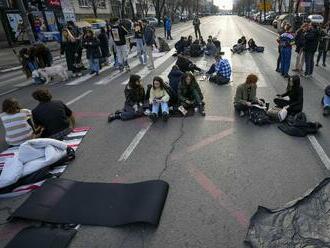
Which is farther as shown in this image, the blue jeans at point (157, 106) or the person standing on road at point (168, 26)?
the person standing on road at point (168, 26)

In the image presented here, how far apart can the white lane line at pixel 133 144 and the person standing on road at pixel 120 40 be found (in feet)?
23.7

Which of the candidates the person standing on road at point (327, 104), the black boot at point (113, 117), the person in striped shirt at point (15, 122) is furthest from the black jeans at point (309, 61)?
the person in striped shirt at point (15, 122)

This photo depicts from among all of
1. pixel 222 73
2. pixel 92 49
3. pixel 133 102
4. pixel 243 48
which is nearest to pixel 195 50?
pixel 243 48

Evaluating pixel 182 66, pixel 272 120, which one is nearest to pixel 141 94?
pixel 182 66

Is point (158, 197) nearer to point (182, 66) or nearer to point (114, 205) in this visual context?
point (114, 205)

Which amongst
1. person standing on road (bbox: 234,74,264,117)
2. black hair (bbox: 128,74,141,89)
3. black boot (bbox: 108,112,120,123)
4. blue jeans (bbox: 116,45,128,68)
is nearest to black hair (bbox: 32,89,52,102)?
black boot (bbox: 108,112,120,123)

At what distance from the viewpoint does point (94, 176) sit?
5.55 metres

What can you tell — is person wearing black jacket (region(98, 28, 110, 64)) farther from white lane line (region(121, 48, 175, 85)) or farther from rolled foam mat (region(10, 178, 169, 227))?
rolled foam mat (region(10, 178, 169, 227))

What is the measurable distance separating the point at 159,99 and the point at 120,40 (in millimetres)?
6988

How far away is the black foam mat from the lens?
3.90 meters

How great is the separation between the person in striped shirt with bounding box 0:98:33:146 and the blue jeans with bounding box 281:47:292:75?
9440 mm

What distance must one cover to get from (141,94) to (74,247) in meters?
5.21

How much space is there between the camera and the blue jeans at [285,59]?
38.8ft

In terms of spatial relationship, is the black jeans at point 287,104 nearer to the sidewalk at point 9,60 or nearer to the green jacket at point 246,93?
the green jacket at point 246,93
